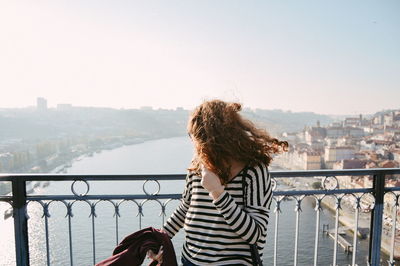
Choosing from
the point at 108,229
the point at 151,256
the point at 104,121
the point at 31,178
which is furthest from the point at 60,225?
the point at 104,121

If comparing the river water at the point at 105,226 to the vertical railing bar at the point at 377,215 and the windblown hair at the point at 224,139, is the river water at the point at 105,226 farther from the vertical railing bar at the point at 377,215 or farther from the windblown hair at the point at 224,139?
the vertical railing bar at the point at 377,215

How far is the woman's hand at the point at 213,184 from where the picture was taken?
49.9 inches

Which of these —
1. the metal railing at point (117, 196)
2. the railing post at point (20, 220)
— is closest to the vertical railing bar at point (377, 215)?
the metal railing at point (117, 196)

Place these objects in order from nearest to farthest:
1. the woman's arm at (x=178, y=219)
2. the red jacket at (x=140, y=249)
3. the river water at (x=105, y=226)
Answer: the red jacket at (x=140, y=249), the woman's arm at (x=178, y=219), the river water at (x=105, y=226)

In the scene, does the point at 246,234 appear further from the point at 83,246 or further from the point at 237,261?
the point at 83,246

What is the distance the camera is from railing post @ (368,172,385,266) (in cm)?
268

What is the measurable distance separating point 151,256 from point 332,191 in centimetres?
173

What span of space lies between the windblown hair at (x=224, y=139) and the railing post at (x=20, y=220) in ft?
5.02

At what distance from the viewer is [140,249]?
1.40 metres

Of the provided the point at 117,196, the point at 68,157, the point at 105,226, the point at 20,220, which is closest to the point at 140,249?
the point at 117,196

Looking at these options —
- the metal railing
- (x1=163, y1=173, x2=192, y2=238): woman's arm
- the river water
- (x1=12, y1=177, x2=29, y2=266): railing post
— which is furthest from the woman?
(x1=12, y1=177, x2=29, y2=266): railing post

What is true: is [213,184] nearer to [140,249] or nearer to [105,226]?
[140,249]

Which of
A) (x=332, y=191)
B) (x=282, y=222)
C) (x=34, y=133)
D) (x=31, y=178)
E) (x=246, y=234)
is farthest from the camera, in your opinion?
(x=34, y=133)

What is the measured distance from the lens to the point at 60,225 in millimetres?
15664
